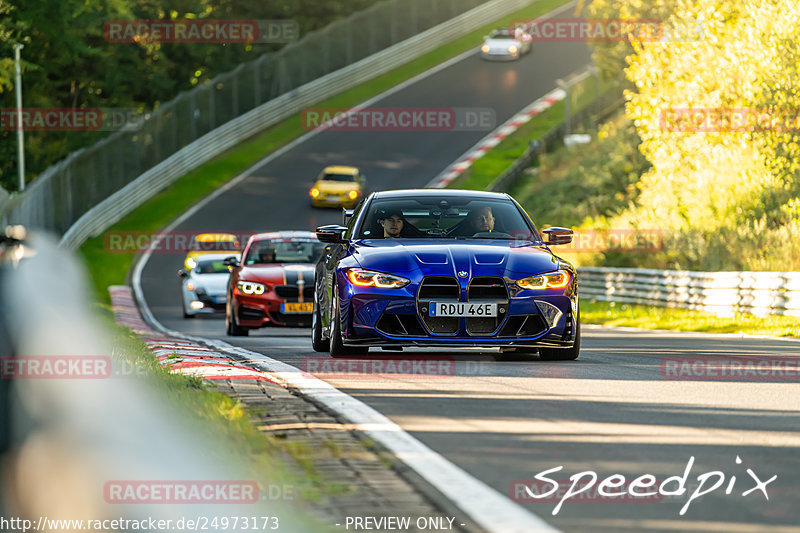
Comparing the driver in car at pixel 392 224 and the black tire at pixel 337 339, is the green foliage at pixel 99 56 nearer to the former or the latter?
the driver in car at pixel 392 224

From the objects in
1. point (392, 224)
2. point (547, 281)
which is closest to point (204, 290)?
point (392, 224)

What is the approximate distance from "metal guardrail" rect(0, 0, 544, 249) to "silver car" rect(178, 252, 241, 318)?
25.1 ft

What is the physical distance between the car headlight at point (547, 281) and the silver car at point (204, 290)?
16.0m

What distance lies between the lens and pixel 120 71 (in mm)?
66500

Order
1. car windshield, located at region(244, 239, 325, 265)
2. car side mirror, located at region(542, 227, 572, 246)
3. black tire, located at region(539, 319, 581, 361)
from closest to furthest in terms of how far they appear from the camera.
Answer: black tire, located at region(539, 319, 581, 361) → car side mirror, located at region(542, 227, 572, 246) → car windshield, located at region(244, 239, 325, 265)

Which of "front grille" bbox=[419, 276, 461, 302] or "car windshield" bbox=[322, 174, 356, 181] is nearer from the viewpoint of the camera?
"front grille" bbox=[419, 276, 461, 302]

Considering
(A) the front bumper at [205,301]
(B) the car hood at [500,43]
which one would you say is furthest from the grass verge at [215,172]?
(A) the front bumper at [205,301]

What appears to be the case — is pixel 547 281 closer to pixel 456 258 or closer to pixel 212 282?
pixel 456 258

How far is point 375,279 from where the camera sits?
1204cm

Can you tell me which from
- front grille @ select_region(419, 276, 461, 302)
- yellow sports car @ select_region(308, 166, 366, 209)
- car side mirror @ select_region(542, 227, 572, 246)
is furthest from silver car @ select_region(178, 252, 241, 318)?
yellow sports car @ select_region(308, 166, 366, 209)

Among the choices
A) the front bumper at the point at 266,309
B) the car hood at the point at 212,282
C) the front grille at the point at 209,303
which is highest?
the front bumper at the point at 266,309

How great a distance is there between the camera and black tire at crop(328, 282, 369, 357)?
1240cm

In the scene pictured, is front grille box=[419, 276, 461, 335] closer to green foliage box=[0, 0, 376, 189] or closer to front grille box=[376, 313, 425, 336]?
front grille box=[376, 313, 425, 336]

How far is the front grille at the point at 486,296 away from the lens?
11.8m
